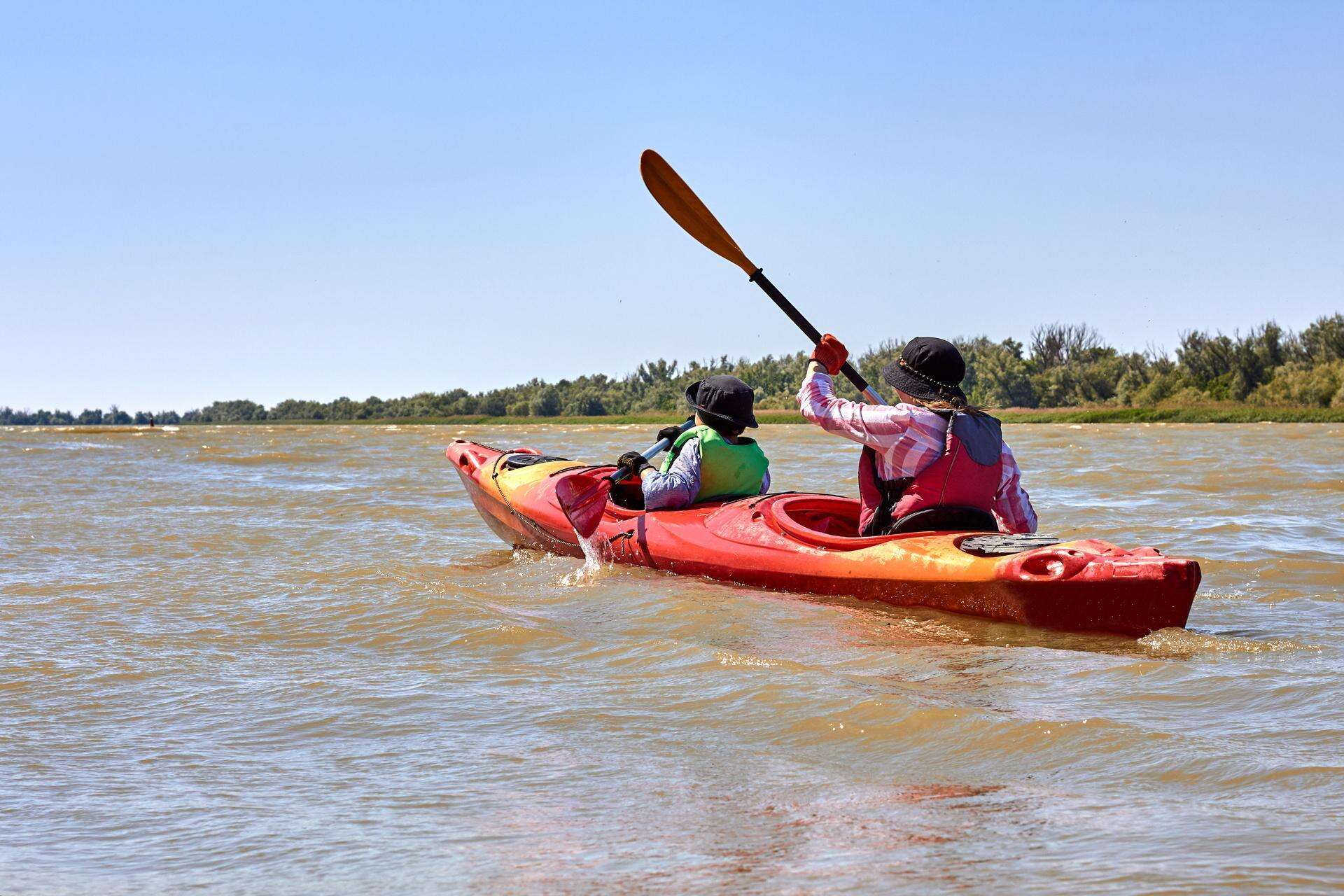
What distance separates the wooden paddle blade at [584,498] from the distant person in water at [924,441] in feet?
5.81

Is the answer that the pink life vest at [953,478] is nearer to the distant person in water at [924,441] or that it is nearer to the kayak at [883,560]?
the distant person in water at [924,441]

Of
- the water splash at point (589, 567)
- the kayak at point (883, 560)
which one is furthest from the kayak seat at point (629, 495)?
the water splash at point (589, 567)

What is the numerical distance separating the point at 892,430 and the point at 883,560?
21.4 inches

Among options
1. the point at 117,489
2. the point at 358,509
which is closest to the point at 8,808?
the point at 358,509

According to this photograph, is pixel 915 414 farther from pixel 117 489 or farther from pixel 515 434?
pixel 515 434

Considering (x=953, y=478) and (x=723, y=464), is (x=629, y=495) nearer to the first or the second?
(x=723, y=464)

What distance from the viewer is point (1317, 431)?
23.8 m

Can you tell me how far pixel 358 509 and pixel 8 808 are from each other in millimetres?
8097

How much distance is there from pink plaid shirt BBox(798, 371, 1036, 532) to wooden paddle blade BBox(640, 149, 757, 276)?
2.05 metres

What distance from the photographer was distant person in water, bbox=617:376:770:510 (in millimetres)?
5844

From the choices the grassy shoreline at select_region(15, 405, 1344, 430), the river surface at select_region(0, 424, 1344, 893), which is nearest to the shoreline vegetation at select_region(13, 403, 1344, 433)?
the grassy shoreline at select_region(15, 405, 1344, 430)

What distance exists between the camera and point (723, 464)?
5.93m

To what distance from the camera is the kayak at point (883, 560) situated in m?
4.02

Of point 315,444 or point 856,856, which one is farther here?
point 315,444
